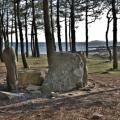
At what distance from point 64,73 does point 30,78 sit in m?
1.75

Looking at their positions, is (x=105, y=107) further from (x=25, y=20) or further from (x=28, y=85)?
(x=25, y=20)

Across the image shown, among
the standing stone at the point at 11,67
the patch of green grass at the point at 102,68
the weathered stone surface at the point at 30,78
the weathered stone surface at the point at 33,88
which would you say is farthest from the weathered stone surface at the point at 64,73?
the patch of green grass at the point at 102,68

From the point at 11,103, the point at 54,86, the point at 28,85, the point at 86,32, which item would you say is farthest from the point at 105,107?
the point at 86,32

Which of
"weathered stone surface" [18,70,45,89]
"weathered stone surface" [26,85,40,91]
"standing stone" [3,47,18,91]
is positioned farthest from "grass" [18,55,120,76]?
"standing stone" [3,47,18,91]

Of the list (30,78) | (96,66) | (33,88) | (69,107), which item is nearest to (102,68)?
(96,66)

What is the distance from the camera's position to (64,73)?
55.0 feet

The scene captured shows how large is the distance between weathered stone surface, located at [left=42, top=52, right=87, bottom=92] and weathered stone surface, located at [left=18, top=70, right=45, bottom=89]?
863mm

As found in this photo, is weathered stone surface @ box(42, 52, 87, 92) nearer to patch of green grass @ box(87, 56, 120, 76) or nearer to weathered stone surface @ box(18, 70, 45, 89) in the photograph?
weathered stone surface @ box(18, 70, 45, 89)

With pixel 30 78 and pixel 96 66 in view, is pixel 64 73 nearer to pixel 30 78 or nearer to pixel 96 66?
pixel 30 78

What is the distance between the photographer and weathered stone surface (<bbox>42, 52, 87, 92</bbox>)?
16.4m

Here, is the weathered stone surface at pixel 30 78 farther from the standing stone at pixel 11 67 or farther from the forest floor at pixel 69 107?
the forest floor at pixel 69 107

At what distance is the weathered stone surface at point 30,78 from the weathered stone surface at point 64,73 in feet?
2.83

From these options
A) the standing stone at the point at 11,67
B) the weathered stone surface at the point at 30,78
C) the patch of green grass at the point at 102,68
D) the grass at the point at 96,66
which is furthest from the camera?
the grass at the point at 96,66

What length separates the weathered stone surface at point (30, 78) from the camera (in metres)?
17.5
